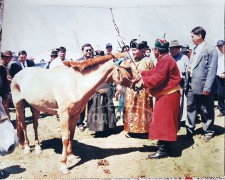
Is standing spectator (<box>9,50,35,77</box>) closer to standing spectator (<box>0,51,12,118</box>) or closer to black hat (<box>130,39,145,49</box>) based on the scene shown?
standing spectator (<box>0,51,12,118</box>)

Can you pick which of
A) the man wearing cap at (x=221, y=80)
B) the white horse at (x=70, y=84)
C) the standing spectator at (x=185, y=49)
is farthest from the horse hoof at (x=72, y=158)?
the man wearing cap at (x=221, y=80)

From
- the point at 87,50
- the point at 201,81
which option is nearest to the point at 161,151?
the point at 201,81

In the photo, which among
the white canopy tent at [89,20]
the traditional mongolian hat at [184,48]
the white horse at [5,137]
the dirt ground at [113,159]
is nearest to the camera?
the white horse at [5,137]

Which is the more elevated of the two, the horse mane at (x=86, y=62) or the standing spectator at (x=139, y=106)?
the horse mane at (x=86, y=62)

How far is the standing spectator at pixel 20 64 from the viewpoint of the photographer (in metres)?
4.42

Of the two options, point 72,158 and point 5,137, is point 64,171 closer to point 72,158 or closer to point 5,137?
point 72,158

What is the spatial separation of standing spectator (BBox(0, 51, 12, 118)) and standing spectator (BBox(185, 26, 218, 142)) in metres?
3.09

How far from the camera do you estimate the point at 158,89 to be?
4.08 meters

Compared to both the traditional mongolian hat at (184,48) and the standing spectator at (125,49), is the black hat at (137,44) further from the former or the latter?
the traditional mongolian hat at (184,48)

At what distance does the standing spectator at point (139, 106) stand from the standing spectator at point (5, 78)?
207 cm

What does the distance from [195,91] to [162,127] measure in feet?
3.18

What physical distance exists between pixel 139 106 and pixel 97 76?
3.70ft

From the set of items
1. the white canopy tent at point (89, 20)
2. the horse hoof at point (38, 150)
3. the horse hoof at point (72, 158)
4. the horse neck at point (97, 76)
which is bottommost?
the horse hoof at point (72, 158)

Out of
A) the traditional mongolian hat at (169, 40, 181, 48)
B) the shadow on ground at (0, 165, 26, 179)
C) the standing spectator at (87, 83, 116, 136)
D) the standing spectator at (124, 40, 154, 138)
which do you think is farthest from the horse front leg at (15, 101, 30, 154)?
the traditional mongolian hat at (169, 40, 181, 48)
